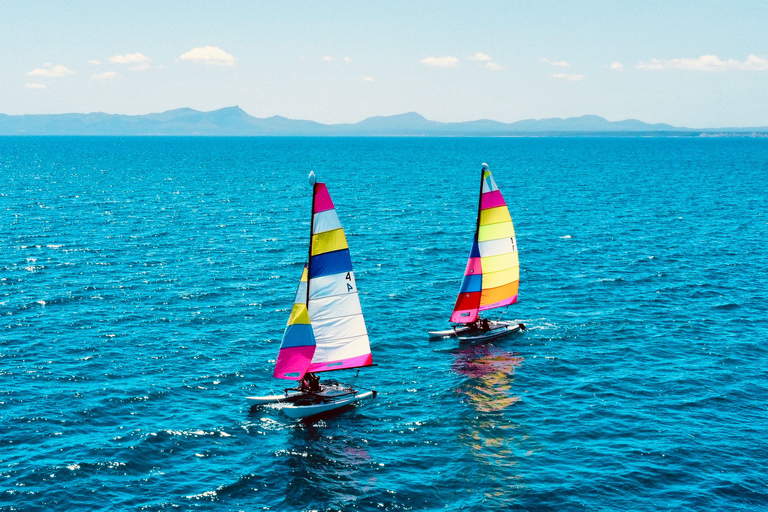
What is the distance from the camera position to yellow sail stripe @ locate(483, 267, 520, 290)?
57.2 meters

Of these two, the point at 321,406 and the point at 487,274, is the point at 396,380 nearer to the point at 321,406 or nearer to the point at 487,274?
the point at 321,406

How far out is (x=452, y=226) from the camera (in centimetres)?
10675

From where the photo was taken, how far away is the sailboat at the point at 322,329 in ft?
136

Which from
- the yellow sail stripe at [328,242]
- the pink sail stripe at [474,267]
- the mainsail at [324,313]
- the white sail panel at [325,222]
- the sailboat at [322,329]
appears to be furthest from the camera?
the pink sail stripe at [474,267]

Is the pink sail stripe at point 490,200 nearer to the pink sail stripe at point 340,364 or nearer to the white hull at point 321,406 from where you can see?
the pink sail stripe at point 340,364

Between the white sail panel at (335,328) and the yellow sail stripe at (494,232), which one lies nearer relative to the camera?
the white sail panel at (335,328)

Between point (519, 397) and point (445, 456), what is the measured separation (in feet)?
30.8

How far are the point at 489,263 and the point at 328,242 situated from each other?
2035cm

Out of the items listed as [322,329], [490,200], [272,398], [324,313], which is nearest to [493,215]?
[490,200]

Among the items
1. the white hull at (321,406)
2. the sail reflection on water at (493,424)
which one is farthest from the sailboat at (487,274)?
the white hull at (321,406)

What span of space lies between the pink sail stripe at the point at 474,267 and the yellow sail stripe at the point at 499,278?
833 millimetres

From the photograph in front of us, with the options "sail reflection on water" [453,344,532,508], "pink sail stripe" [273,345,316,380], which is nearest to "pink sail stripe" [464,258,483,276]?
"sail reflection on water" [453,344,532,508]

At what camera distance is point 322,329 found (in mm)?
42844

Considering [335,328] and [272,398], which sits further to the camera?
[335,328]
